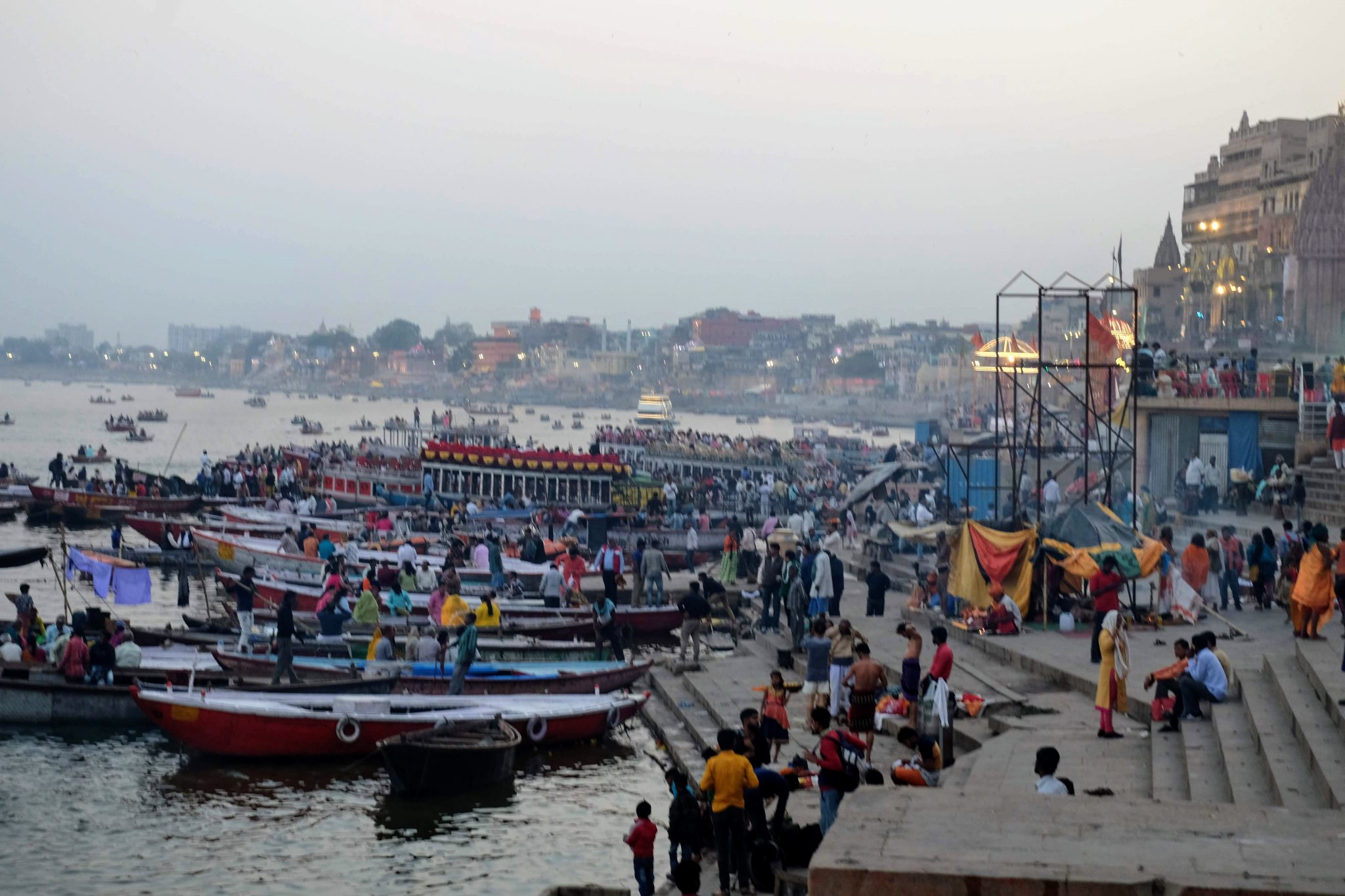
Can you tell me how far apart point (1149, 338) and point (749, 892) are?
64975 mm

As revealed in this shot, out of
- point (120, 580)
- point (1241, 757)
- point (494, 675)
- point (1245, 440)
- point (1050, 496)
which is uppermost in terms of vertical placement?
point (1245, 440)

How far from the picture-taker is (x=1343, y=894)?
6012 mm

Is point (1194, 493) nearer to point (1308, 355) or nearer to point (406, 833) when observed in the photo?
point (406, 833)

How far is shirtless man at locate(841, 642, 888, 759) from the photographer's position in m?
11.7

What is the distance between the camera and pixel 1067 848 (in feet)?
22.6

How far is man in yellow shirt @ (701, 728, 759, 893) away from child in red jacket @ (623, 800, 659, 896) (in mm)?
776

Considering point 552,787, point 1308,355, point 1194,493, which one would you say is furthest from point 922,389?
point 552,787

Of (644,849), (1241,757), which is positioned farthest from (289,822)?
(1241,757)

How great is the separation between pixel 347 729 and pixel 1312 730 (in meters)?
8.49

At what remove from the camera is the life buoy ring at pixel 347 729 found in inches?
552

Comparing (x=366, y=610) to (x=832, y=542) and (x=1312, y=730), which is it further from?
(x=1312, y=730)

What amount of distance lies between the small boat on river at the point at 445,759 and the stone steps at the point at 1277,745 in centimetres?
623

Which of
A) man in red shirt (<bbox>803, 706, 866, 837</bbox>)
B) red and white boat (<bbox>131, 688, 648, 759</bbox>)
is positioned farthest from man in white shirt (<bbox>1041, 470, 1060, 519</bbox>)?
man in red shirt (<bbox>803, 706, 866, 837</bbox>)

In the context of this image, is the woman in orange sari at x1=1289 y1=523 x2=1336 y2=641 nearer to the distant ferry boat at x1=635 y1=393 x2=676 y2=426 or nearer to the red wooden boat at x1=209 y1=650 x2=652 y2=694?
the red wooden boat at x1=209 y1=650 x2=652 y2=694
